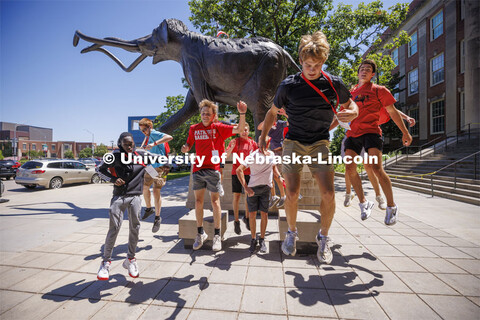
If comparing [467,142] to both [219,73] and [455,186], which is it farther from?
[219,73]

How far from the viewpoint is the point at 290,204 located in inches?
112

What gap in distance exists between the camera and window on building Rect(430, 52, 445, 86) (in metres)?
18.0

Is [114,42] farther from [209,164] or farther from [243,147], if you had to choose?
[209,164]

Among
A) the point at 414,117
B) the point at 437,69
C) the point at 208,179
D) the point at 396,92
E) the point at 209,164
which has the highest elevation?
the point at 437,69

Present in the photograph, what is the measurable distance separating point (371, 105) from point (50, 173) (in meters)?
16.2

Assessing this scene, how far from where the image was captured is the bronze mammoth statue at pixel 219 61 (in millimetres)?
5359

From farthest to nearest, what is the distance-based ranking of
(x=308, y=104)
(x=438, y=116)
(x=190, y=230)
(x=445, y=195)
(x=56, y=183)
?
(x=438, y=116) < (x=56, y=183) < (x=445, y=195) < (x=190, y=230) < (x=308, y=104)

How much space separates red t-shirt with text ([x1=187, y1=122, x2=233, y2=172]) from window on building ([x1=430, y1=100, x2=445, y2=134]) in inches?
827

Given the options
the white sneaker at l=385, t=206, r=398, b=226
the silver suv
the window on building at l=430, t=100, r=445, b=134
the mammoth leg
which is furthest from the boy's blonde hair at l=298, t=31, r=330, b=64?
the window on building at l=430, t=100, r=445, b=134

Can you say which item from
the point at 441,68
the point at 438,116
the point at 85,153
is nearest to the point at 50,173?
the point at 438,116

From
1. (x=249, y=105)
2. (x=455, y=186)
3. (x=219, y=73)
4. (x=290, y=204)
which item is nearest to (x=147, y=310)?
(x=290, y=204)

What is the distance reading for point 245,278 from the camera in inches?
122

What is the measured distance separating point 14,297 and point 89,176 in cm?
1499

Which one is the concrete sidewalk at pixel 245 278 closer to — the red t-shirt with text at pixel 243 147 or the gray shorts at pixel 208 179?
the gray shorts at pixel 208 179
